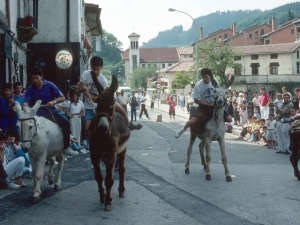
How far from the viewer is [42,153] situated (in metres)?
7.99

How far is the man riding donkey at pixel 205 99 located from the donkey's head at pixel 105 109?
3639mm

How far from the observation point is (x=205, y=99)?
34.1 feet

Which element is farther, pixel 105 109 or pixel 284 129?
pixel 284 129

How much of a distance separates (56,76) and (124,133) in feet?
56.5

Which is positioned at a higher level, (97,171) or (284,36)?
(284,36)

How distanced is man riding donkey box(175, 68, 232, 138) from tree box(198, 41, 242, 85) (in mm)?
63818

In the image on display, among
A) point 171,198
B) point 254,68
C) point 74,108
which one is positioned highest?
point 254,68

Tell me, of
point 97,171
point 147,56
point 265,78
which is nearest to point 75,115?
point 97,171

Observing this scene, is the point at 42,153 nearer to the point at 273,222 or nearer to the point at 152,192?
the point at 152,192

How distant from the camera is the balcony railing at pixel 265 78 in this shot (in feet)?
245

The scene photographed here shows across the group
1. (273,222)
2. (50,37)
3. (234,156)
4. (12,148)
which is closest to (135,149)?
(234,156)

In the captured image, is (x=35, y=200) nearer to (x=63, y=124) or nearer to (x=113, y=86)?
(x=63, y=124)

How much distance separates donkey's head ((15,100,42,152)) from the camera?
24.8 ft

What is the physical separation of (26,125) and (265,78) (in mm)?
72401
